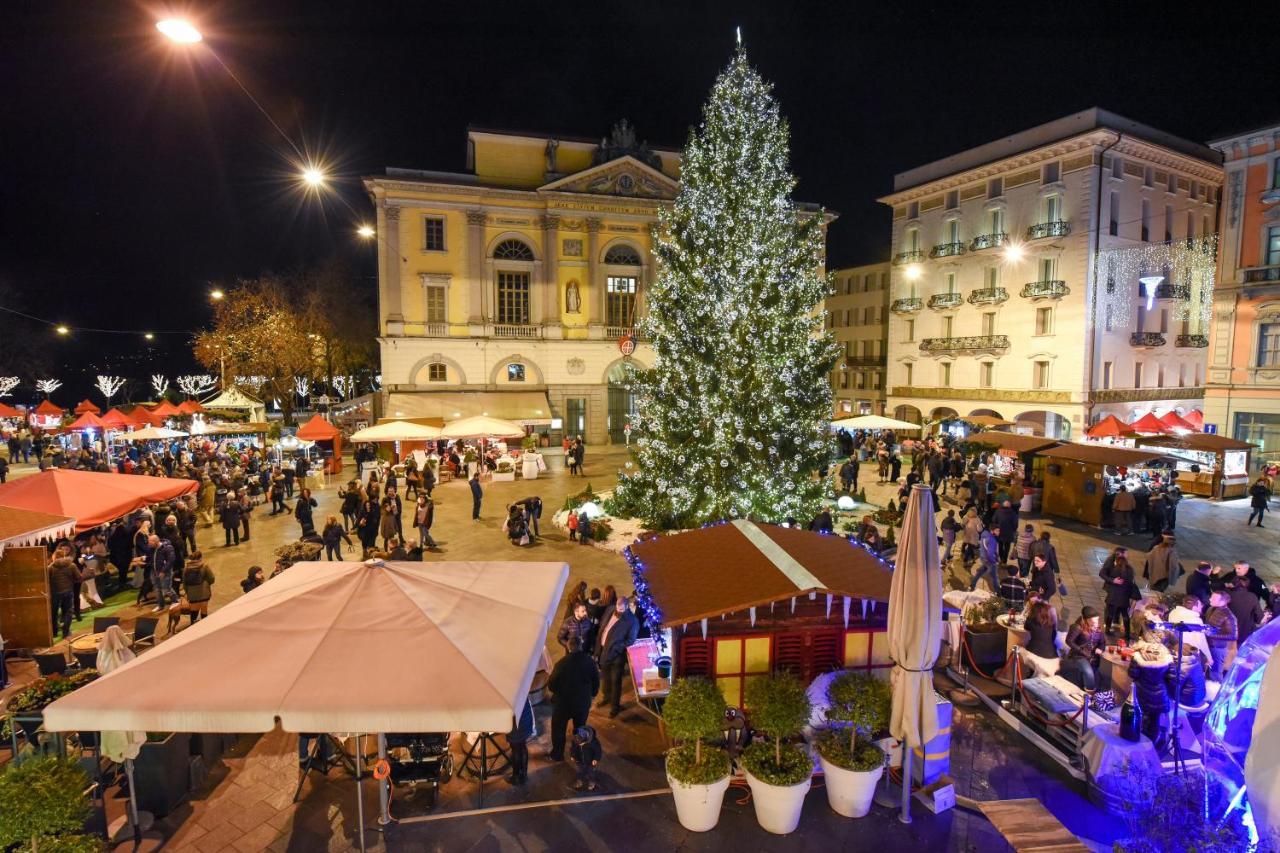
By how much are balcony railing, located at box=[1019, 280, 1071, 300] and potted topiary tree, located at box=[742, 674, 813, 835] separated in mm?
32068

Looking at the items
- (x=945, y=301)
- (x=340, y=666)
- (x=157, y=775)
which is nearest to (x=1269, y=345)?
(x=945, y=301)

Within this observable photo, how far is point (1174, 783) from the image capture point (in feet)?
16.3

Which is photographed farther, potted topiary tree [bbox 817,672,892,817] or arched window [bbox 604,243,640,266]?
arched window [bbox 604,243,640,266]

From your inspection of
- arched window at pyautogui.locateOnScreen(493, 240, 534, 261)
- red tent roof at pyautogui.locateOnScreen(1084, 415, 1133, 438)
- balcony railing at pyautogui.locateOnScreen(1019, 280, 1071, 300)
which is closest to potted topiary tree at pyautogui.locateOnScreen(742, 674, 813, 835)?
red tent roof at pyautogui.locateOnScreen(1084, 415, 1133, 438)

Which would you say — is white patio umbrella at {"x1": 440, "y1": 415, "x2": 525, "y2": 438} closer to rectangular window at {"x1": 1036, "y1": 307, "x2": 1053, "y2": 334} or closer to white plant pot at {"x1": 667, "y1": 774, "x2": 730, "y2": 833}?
white plant pot at {"x1": 667, "y1": 774, "x2": 730, "y2": 833}

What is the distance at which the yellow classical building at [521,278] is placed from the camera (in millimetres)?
32125

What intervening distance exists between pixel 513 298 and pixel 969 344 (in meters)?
25.0

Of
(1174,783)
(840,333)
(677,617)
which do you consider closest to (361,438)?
(677,617)

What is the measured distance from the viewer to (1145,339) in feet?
102

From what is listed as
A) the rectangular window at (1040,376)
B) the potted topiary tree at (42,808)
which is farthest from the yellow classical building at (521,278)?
the potted topiary tree at (42,808)

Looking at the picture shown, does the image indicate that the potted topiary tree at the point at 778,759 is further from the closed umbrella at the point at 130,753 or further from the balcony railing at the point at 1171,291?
the balcony railing at the point at 1171,291

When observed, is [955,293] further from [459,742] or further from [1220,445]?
[459,742]

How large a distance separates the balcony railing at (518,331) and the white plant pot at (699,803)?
2980cm

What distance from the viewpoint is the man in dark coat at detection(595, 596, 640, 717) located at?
8.17 metres
